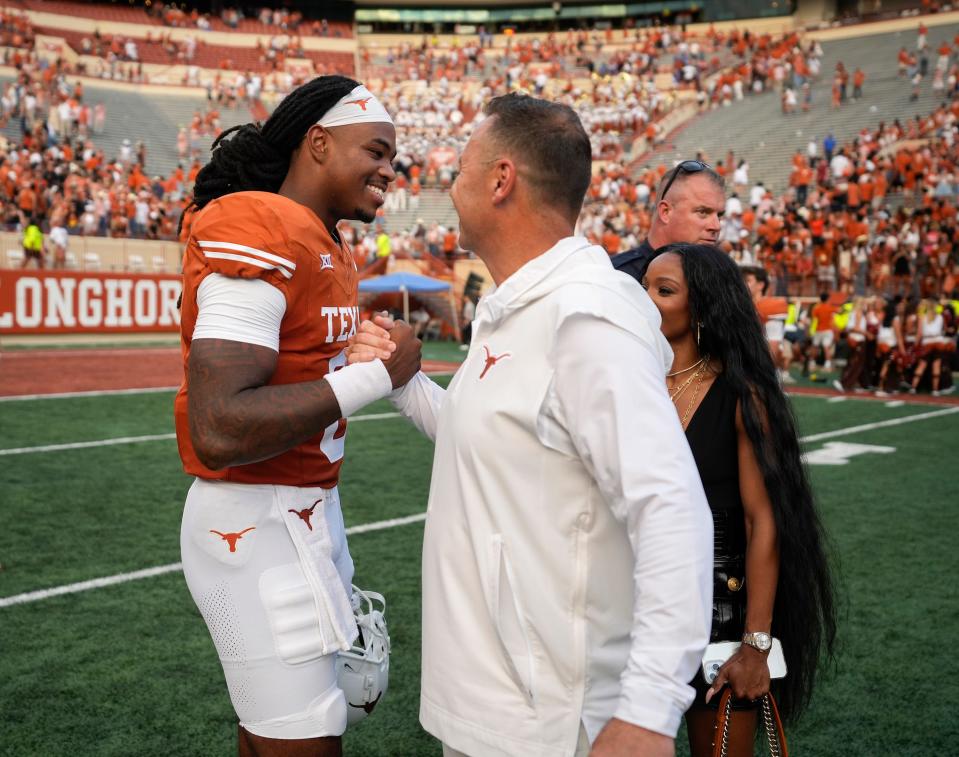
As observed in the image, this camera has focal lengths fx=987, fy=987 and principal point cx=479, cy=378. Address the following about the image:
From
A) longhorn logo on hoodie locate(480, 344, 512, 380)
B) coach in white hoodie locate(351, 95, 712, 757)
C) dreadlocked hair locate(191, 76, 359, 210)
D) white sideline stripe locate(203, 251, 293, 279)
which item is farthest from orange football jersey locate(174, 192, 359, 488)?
longhorn logo on hoodie locate(480, 344, 512, 380)

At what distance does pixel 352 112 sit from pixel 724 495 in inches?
57.0

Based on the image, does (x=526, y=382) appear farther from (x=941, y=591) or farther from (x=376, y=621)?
(x=941, y=591)

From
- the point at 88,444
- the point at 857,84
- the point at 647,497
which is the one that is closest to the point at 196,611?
the point at 647,497

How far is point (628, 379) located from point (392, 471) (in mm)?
7365

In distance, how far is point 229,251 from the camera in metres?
2.16

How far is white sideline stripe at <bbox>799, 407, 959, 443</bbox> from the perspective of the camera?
37.6 feet

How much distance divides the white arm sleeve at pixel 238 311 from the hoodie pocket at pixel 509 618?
0.71 metres

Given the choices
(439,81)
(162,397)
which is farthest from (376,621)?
(439,81)

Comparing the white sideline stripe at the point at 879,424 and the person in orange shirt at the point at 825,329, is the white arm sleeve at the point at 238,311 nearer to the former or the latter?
the white sideline stripe at the point at 879,424

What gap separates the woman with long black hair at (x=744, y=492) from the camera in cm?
258

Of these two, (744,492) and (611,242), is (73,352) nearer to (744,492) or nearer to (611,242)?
(611,242)

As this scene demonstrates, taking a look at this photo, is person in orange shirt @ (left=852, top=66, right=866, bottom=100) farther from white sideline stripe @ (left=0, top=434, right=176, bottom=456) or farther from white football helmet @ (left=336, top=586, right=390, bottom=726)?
white football helmet @ (left=336, top=586, right=390, bottom=726)

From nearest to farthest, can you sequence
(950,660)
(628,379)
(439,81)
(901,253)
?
1. (628,379)
2. (950,660)
3. (901,253)
4. (439,81)

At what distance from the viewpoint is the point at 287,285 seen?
2.25 m
